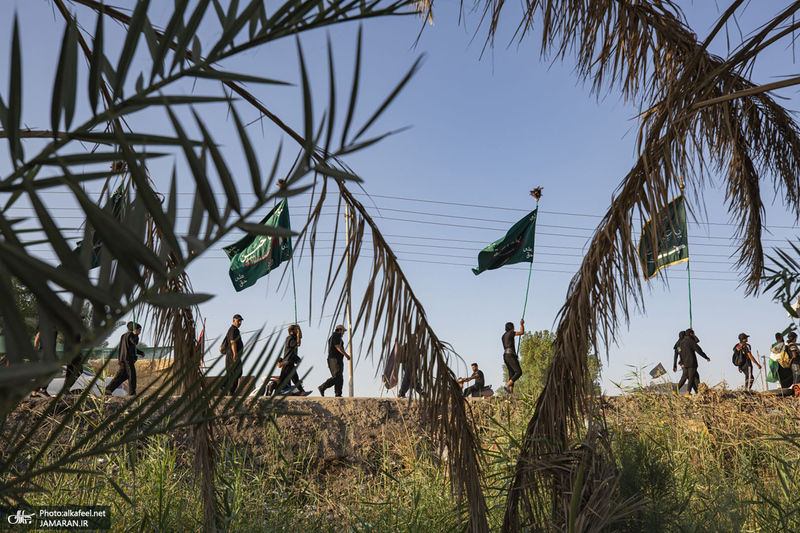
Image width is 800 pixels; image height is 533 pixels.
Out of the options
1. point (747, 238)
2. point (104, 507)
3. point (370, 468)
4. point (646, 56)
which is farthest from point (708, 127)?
point (370, 468)

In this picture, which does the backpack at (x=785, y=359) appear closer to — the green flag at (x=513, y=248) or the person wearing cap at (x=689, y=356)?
the person wearing cap at (x=689, y=356)

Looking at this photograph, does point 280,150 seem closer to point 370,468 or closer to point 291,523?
point 291,523

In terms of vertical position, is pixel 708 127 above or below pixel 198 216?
above

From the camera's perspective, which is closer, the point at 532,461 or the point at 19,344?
the point at 19,344

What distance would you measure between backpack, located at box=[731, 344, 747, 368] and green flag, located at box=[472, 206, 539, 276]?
4.04m

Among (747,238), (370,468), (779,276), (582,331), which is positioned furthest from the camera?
(370,468)

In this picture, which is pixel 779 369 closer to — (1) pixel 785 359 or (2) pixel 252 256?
(1) pixel 785 359

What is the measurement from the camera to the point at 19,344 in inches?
14.0

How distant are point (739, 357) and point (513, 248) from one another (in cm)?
453

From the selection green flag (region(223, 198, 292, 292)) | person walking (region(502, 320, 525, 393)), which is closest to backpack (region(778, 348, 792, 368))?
person walking (region(502, 320, 525, 393))

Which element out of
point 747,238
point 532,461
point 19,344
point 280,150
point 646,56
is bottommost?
point 532,461

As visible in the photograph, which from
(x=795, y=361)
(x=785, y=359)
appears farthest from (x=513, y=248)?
(x=795, y=361)

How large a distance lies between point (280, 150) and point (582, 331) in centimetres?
248

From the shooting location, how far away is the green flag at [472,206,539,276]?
476 inches
